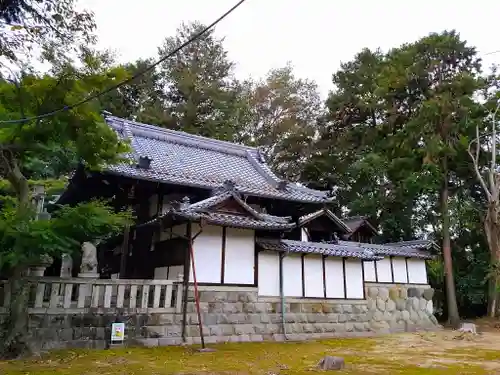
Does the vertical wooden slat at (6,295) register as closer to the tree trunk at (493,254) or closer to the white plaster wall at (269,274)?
the white plaster wall at (269,274)

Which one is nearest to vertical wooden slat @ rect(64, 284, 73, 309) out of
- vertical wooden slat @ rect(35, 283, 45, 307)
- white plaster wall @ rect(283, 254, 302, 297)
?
vertical wooden slat @ rect(35, 283, 45, 307)

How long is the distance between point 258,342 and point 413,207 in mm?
17278

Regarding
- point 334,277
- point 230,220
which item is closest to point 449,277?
point 334,277

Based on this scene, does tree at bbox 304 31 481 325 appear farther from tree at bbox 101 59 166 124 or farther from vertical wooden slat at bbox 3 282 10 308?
vertical wooden slat at bbox 3 282 10 308

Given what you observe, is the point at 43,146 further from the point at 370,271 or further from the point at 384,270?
the point at 384,270

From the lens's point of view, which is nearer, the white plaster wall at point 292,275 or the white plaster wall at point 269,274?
the white plaster wall at point 269,274

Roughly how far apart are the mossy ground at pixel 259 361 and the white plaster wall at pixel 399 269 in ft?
24.6

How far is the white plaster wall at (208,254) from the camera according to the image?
1130 centimetres

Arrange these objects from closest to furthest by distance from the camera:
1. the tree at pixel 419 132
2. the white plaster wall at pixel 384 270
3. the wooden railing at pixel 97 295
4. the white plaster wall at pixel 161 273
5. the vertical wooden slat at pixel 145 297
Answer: the wooden railing at pixel 97 295 → the vertical wooden slat at pixel 145 297 → the white plaster wall at pixel 161 273 → the white plaster wall at pixel 384 270 → the tree at pixel 419 132

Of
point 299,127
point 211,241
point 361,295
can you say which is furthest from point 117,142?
point 299,127

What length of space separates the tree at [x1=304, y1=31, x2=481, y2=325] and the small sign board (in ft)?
55.2

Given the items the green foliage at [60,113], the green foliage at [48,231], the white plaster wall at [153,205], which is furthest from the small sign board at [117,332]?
the white plaster wall at [153,205]

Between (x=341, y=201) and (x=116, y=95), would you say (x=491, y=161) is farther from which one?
(x=116, y=95)

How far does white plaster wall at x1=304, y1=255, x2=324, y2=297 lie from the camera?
13729 mm
